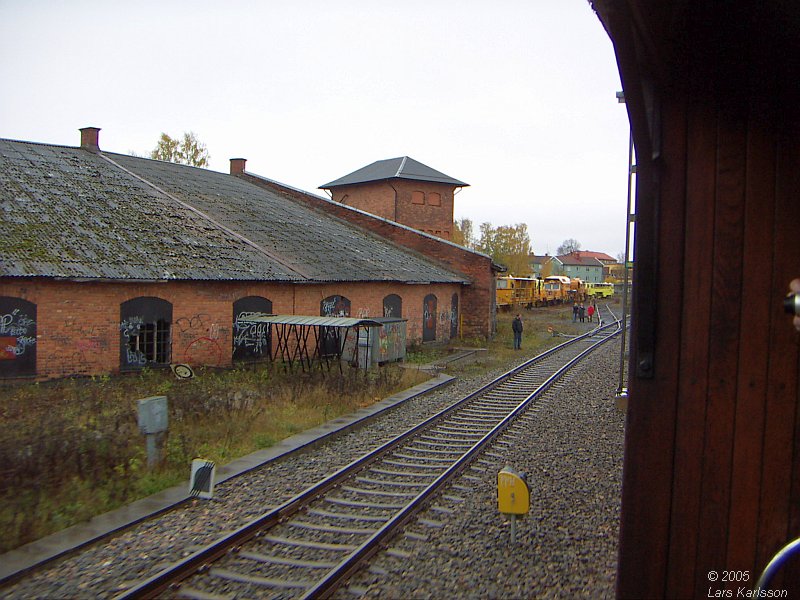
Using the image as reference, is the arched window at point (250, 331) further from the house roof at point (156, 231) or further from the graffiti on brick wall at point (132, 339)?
the graffiti on brick wall at point (132, 339)

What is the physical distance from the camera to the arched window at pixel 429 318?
2611 cm

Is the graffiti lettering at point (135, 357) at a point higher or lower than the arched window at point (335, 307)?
lower

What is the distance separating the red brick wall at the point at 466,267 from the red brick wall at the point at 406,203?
6.01 metres

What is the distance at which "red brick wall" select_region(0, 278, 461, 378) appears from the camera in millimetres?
14422

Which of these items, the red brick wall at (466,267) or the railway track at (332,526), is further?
the red brick wall at (466,267)

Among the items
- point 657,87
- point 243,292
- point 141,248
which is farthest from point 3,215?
point 657,87

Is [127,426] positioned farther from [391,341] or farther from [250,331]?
[391,341]

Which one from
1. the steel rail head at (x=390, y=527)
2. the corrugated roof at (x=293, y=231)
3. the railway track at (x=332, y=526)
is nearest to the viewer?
the steel rail head at (x=390, y=527)

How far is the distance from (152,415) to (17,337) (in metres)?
7.61

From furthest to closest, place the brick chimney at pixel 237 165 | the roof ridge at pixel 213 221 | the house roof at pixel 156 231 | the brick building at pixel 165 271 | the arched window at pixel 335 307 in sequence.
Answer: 1. the brick chimney at pixel 237 165
2. the arched window at pixel 335 307
3. the roof ridge at pixel 213 221
4. the house roof at pixel 156 231
5. the brick building at pixel 165 271

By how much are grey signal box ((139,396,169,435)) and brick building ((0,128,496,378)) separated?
7406 millimetres

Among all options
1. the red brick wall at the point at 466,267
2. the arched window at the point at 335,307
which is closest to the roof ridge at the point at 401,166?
the red brick wall at the point at 466,267

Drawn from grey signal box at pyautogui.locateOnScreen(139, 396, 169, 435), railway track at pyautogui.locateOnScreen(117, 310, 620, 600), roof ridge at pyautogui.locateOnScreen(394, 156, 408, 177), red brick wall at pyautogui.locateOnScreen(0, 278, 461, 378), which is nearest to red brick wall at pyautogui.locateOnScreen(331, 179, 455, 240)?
roof ridge at pyautogui.locateOnScreen(394, 156, 408, 177)

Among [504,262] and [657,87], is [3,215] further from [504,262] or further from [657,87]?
[504,262]
